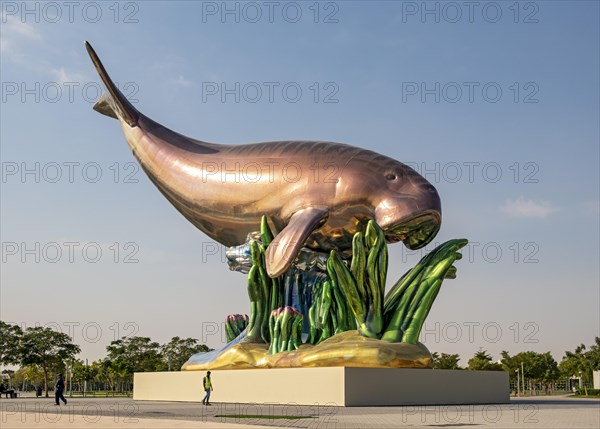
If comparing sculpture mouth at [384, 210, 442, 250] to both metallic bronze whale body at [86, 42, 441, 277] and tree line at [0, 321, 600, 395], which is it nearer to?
metallic bronze whale body at [86, 42, 441, 277]

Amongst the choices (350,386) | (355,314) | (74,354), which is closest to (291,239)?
(355,314)

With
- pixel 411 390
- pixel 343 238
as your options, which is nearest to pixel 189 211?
pixel 343 238

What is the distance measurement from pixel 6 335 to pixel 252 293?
115ft

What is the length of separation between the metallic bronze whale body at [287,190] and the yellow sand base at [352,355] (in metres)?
2.26

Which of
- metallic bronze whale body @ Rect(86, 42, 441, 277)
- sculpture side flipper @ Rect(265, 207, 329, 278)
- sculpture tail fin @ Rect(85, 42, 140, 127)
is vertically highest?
sculpture tail fin @ Rect(85, 42, 140, 127)

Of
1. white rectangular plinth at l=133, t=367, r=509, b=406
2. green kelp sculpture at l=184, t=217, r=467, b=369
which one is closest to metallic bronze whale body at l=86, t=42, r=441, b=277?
green kelp sculpture at l=184, t=217, r=467, b=369

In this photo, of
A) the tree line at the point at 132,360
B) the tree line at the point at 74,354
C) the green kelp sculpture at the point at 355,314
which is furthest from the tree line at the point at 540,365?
the green kelp sculpture at the point at 355,314

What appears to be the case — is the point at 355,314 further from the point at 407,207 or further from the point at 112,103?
the point at 112,103

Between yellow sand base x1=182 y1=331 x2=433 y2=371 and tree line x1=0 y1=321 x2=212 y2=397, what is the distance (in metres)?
30.2

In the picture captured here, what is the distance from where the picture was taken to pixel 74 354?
175 feet

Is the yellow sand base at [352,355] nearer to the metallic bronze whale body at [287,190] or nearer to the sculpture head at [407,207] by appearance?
the metallic bronze whale body at [287,190]

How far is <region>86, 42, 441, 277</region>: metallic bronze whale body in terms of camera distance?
1978 centimetres

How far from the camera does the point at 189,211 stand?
76.0 feet

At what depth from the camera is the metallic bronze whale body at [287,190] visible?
19781 millimetres
